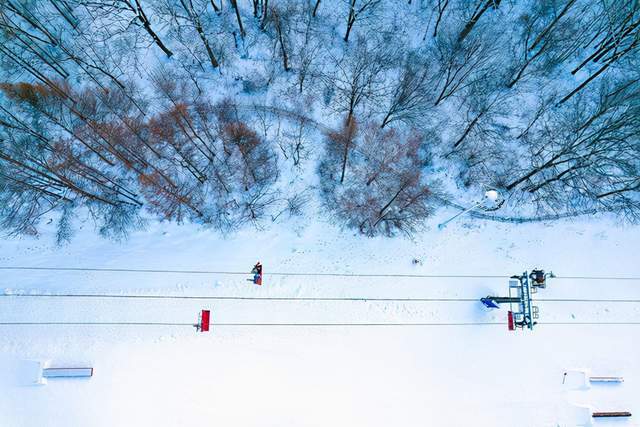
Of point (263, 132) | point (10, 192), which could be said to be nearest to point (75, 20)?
point (10, 192)

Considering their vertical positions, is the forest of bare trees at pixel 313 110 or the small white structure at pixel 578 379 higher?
the forest of bare trees at pixel 313 110

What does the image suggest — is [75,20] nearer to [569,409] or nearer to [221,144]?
[221,144]

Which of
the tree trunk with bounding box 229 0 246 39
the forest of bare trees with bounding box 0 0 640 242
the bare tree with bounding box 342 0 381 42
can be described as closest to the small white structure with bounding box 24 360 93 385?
the forest of bare trees with bounding box 0 0 640 242

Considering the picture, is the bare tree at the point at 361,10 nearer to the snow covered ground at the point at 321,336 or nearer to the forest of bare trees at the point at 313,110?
the forest of bare trees at the point at 313,110

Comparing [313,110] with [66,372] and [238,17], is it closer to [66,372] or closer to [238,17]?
[238,17]

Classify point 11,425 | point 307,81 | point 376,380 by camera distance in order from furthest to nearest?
point 307,81 → point 376,380 → point 11,425

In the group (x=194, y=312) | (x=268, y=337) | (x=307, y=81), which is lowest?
(x=268, y=337)

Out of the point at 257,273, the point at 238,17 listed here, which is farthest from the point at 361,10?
the point at 257,273

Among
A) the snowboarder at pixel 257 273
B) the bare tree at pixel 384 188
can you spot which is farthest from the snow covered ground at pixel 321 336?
the bare tree at pixel 384 188
